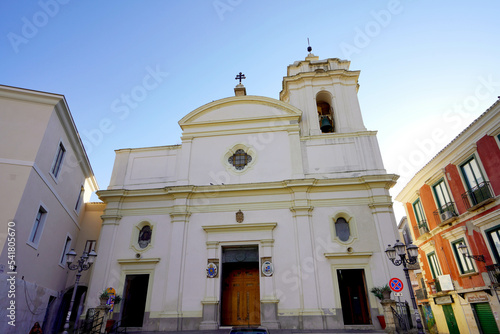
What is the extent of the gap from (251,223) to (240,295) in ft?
10.8

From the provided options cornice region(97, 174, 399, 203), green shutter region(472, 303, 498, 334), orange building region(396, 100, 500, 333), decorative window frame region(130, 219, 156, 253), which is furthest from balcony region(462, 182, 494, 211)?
decorative window frame region(130, 219, 156, 253)

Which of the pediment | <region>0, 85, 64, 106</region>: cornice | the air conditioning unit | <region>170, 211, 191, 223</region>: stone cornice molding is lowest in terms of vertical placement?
<region>170, 211, 191, 223</region>: stone cornice molding

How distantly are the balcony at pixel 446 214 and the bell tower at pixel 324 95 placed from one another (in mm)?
6757

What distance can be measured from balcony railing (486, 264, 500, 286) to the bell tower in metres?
9.00

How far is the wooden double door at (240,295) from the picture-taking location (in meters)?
14.2

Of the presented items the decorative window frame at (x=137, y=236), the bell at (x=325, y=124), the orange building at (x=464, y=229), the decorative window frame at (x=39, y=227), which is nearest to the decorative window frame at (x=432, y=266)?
the orange building at (x=464, y=229)

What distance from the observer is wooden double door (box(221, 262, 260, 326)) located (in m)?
14.2

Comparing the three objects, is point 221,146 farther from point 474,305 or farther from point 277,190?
point 474,305

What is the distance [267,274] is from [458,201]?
11.8 metres

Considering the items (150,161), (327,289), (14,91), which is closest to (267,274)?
(327,289)

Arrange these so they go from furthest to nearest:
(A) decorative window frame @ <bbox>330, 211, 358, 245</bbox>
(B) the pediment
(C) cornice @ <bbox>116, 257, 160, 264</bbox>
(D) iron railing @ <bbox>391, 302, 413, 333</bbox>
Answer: (B) the pediment
(C) cornice @ <bbox>116, 257, 160, 264</bbox>
(A) decorative window frame @ <bbox>330, 211, 358, 245</bbox>
(D) iron railing @ <bbox>391, 302, 413, 333</bbox>

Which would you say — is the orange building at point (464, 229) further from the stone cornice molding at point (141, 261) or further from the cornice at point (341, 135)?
the stone cornice molding at point (141, 261)

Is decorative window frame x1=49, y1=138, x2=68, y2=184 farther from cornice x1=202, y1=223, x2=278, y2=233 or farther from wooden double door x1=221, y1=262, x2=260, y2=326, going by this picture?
wooden double door x1=221, y1=262, x2=260, y2=326

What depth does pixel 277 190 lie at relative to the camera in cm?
1614
